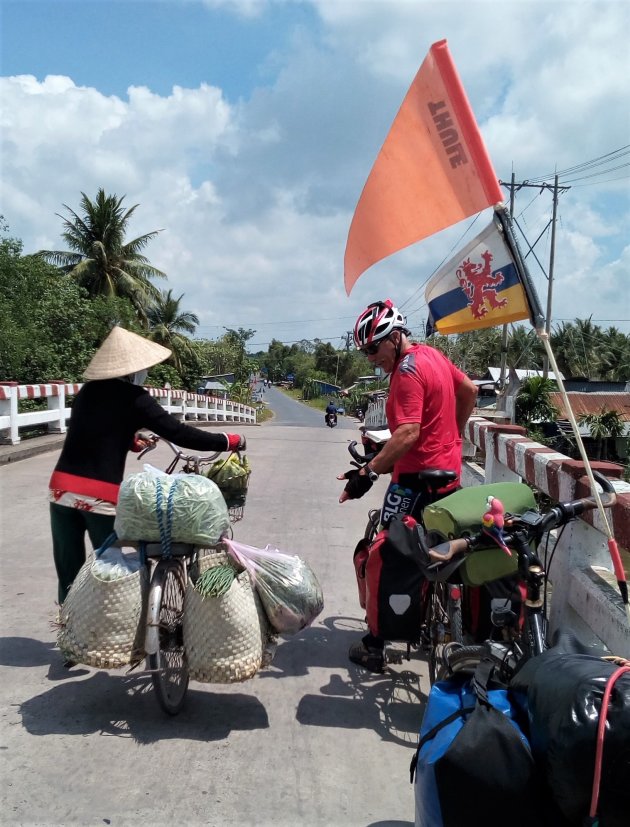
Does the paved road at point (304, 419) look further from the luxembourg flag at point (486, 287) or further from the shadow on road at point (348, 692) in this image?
the luxembourg flag at point (486, 287)

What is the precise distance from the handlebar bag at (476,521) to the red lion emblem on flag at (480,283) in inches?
39.8

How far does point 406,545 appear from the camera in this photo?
294cm

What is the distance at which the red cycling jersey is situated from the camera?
3.61m

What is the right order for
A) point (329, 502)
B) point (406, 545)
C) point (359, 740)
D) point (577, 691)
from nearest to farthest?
point (577, 691), point (406, 545), point (359, 740), point (329, 502)

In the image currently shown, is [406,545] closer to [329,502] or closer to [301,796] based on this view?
[301,796]

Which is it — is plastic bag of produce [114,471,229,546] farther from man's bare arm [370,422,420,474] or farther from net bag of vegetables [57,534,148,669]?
man's bare arm [370,422,420,474]

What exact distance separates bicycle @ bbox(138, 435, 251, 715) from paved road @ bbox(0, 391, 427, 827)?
0.57 ft

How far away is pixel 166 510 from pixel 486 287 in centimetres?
191

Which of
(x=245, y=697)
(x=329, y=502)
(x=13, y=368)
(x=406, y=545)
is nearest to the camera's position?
(x=406, y=545)

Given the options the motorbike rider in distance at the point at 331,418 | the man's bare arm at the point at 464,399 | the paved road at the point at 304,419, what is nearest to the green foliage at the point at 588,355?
the paved road at the point at 304,419

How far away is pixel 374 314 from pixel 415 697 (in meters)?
2.06

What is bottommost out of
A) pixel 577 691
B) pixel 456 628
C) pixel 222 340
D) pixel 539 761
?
pixel 456 628

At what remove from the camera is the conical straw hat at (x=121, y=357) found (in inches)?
143

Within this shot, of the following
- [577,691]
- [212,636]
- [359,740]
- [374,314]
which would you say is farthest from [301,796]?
[374,314]
